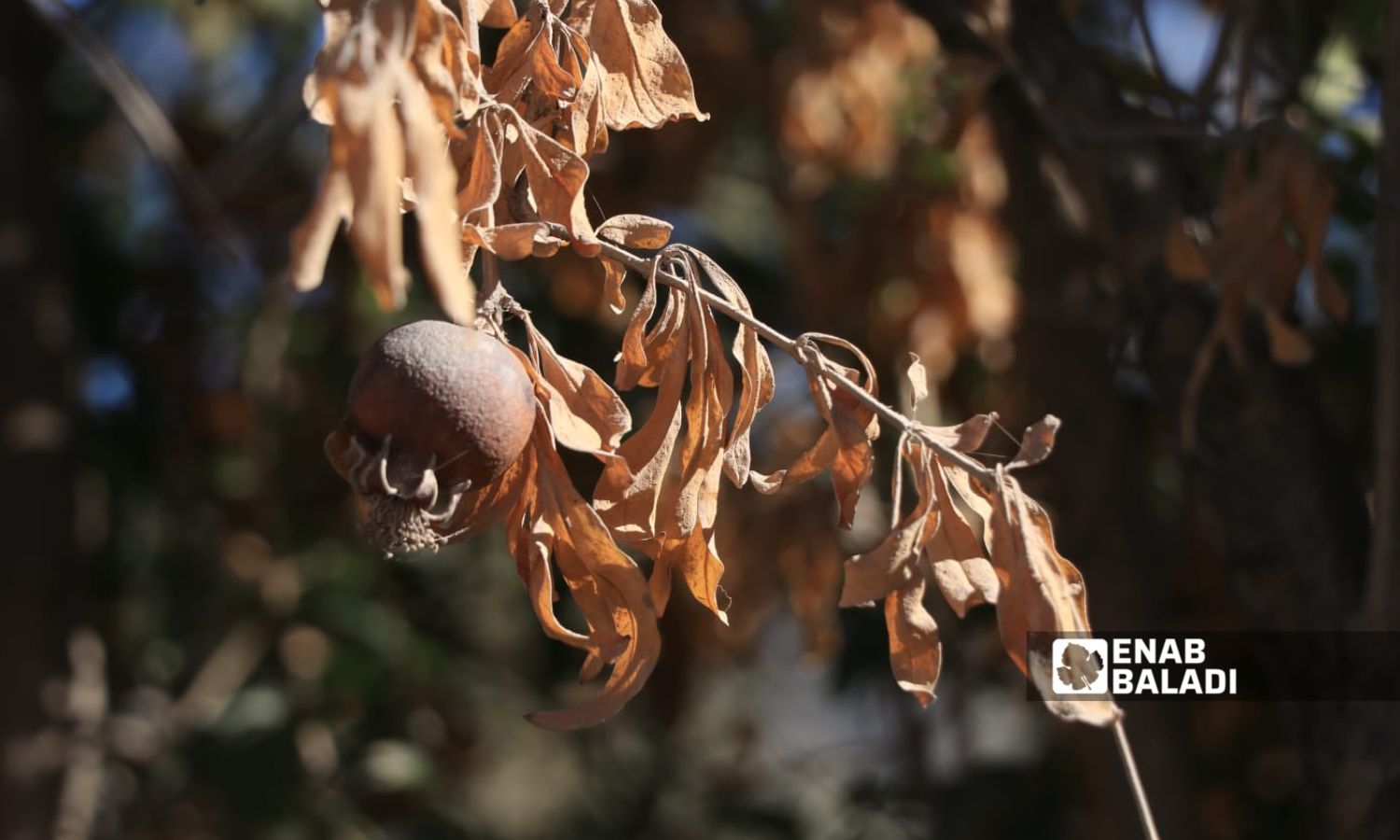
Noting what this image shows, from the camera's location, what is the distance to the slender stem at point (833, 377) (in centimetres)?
77

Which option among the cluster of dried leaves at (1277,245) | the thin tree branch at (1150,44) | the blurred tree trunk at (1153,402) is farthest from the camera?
the thin tree branch at (1150,44)

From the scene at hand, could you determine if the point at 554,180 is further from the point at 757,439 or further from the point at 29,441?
the point at 757,439

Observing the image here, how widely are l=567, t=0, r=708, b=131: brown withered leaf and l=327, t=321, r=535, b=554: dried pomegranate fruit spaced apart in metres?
0.19

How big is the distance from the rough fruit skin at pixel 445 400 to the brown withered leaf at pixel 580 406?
31mm

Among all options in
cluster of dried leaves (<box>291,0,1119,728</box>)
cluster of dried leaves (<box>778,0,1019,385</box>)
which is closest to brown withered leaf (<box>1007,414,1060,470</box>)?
cluster of dried leaves (<box>291,0,1119,728</box>)

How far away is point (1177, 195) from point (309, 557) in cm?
160

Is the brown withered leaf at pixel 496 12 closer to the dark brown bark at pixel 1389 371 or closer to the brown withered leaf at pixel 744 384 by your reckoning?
the brown withered leaf at pixel 744 384

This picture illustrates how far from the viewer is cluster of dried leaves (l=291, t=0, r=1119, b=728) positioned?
29.8 inches

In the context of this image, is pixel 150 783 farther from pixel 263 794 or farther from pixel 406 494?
pixel 406 494

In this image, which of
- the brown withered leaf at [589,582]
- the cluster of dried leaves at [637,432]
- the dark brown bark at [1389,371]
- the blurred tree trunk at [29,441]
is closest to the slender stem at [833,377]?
the cluster of dried leaves at [637,432]

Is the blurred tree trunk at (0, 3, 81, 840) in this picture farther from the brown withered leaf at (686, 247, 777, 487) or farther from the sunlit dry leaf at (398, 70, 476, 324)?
the sunlit dry leaf at (398, 70, 476, 324)

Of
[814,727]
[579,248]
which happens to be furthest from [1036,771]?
[814,727]

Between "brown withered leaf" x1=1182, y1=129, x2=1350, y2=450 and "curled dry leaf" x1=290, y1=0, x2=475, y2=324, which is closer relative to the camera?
"curled dry leaf" x1=290, y1=0, x2=475, y2=324

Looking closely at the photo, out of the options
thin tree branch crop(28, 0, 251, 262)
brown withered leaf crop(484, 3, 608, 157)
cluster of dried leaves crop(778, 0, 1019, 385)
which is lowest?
cluster of dried leaves crop(778, 0, 1019, 385)
